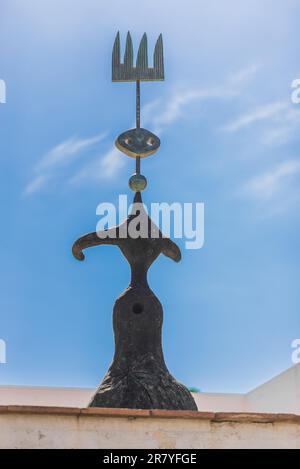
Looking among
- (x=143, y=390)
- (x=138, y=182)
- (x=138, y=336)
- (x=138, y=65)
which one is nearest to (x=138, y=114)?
(x=138, y=65)

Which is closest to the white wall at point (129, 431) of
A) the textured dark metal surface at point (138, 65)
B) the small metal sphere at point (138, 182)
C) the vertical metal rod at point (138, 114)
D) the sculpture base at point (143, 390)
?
the sculpture base at point (143, 390)

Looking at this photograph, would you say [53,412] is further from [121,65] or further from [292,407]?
[292,407]

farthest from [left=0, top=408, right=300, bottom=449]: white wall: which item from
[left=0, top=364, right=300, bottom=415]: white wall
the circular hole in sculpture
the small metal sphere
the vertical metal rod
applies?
[left=0, top=364, right=300, bottom=415]: white wall

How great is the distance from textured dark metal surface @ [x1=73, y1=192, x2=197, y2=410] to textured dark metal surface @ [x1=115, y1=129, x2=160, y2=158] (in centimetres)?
41

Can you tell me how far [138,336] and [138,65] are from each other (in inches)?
108

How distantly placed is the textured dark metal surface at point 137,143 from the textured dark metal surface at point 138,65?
1.98ft

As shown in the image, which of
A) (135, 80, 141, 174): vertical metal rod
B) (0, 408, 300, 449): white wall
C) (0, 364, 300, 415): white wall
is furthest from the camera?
(0, 364, 300, 415): white wall

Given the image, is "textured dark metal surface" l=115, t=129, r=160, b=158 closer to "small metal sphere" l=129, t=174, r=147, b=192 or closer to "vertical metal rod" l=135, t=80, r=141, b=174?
"vertical metal rod" l=135, t=80, r=141, b=174

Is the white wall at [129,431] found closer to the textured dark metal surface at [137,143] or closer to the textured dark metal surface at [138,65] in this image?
the textured dark metal surface at [137,143]

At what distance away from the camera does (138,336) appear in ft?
23.6

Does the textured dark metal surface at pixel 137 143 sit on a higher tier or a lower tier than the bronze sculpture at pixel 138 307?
higher

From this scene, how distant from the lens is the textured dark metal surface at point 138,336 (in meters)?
6.72

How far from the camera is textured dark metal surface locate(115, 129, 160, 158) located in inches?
305

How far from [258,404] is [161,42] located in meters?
13.9
